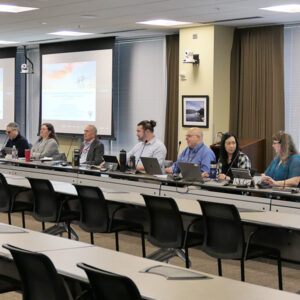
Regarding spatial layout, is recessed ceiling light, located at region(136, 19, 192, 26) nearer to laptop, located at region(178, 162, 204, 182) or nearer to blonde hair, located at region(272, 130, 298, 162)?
laptop, located at region(178, 162, 204, 182)

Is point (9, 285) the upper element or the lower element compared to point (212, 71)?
lower

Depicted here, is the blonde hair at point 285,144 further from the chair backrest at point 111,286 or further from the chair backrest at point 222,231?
the chair backrest at point 111,286

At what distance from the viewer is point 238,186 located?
633 centimetres

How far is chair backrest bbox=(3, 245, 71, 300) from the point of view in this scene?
3.09 meters

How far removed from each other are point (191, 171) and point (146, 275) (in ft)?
12.1

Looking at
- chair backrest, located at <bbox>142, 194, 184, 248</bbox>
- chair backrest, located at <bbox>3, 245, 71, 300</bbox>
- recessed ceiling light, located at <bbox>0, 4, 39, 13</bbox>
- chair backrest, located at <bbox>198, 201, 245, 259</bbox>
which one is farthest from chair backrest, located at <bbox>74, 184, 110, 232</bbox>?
recessed ceiling light, located at <bbox>0, 4, 39, 13</bbox>

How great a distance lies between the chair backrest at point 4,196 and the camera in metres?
7.16

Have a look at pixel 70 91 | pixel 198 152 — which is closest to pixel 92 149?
pixel 198 152

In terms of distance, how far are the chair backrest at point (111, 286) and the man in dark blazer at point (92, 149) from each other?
19.3 ft

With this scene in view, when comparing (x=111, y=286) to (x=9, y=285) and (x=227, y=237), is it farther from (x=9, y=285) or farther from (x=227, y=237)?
(x=227, y=237)

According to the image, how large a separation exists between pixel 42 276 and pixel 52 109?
35.5ft

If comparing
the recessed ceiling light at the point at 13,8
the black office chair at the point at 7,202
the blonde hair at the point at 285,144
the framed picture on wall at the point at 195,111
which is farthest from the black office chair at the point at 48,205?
the framed picture on wall at the point at 195,111

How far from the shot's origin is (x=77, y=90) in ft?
43.1

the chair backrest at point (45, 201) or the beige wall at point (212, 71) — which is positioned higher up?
the beige wall at point (212, 71)
